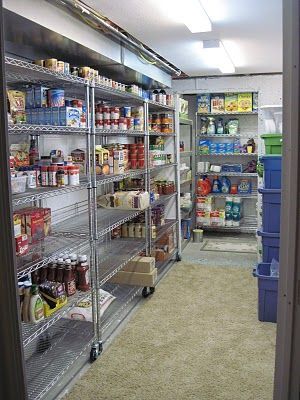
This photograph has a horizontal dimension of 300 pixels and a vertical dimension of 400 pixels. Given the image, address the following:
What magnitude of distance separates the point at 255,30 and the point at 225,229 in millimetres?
3587

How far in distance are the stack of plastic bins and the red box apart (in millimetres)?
1884

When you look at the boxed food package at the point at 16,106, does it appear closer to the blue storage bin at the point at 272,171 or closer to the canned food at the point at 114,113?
the canned food at the point at 114,113

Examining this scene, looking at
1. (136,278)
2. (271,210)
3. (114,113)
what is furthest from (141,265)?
(114,113)

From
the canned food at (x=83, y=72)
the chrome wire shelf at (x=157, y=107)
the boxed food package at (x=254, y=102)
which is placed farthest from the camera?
the boxed food package at (x=254, y=102)

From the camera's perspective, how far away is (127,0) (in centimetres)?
253

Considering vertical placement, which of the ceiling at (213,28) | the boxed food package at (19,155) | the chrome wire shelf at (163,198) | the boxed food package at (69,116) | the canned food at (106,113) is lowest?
the chrome wire shelf at (163,198)

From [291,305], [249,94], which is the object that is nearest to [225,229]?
[249,94]

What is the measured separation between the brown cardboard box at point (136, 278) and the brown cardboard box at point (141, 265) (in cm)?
4

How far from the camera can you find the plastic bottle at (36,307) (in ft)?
7.33

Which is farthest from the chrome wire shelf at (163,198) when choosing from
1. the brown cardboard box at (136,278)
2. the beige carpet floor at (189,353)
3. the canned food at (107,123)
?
the canned food at (107,123)

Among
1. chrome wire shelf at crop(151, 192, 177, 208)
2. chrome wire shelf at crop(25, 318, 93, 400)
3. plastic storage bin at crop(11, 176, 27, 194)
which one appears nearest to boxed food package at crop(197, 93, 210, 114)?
chrome wire shelf at crop(151, 192, 177, 208)

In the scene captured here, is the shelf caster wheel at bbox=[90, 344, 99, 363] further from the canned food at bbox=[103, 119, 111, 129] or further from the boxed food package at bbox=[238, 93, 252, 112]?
the boxed food package at bbox=[238, 93, 252, 112]

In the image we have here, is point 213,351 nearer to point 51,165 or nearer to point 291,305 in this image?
point 51,165

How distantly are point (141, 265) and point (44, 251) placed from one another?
4.87 feet
